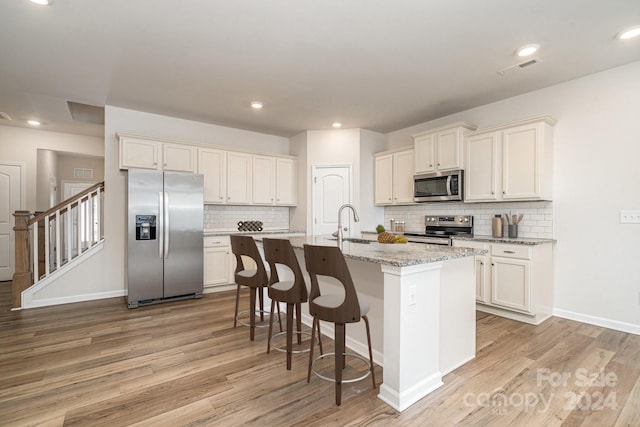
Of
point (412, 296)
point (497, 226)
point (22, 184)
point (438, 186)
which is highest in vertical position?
point (22, 184)

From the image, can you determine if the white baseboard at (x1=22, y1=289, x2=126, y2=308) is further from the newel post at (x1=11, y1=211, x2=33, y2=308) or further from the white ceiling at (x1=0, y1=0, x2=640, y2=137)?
the white ceiling at (x1=0, y1=0, x2=640, y2=137)

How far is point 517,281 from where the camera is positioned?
3.37m

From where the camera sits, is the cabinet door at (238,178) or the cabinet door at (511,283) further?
the cabinet door at (238,178)

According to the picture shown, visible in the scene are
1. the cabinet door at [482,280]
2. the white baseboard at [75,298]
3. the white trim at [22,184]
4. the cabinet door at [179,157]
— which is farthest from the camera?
the white trim at [22,184]

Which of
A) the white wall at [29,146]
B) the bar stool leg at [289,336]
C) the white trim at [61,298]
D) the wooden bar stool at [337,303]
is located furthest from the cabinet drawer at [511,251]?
the white wall at [29,146]

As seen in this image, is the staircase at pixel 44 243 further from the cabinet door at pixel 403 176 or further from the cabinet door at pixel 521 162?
the cabinet door at pixel 521 162

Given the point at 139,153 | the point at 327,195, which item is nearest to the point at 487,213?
the point at 327,195

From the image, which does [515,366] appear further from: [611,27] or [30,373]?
[30,373]

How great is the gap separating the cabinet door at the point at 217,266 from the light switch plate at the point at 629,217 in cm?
487

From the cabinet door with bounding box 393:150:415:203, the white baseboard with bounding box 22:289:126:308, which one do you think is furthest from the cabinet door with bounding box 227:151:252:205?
the cabinet door with bounding box 393:150:415:203

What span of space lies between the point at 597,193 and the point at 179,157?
5.32m

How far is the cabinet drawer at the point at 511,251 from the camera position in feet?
10.8

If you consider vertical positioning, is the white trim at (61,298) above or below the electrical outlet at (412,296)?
below

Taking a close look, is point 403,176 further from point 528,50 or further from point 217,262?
point 217,262
